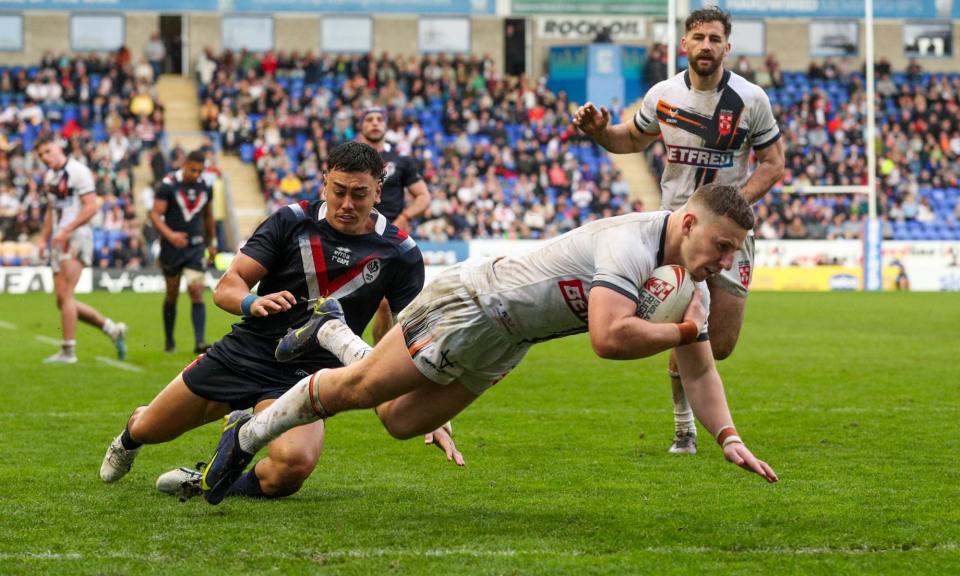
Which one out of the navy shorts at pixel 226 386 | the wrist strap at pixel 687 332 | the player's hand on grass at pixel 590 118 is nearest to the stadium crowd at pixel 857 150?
the player's hand on grass at pixel 590 118

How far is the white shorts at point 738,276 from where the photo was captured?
789 centimetres

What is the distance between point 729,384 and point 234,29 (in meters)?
32.2

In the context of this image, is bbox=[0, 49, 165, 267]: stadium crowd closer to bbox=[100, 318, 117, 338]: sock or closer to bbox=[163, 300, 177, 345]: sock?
bbox=[163, 300, 177, 345]: sock

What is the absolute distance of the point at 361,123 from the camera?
11648mm

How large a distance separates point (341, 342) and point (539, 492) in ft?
4.46

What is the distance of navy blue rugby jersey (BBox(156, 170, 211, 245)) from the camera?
49.7ft

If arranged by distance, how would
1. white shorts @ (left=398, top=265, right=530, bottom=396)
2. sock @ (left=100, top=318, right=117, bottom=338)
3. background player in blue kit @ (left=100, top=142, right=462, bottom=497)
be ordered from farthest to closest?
sock @ (left=100, top=318, right=117, bottom=338) → background player in blue kit @ (left=100, top=142, right=462, bottom=497) → white shorts @ (left=398, top=265, right=530, bottom=396)

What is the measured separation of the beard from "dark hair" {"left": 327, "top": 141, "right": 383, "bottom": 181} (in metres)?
2.33

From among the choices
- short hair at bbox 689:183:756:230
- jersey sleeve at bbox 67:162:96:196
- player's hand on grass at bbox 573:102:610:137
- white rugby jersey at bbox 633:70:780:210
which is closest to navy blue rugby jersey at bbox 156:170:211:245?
jersey sleeve at bbox 67:162:96:196

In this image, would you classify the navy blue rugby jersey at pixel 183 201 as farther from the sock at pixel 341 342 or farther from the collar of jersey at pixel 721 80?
the sock at pixel 341 342

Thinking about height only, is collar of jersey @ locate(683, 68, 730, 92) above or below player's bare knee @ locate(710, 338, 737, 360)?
above

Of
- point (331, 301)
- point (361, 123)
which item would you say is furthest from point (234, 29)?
point (331, 301)

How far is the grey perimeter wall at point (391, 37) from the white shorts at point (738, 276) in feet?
116

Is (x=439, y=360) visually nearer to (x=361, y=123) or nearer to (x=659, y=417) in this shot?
(x=659, y=417)
